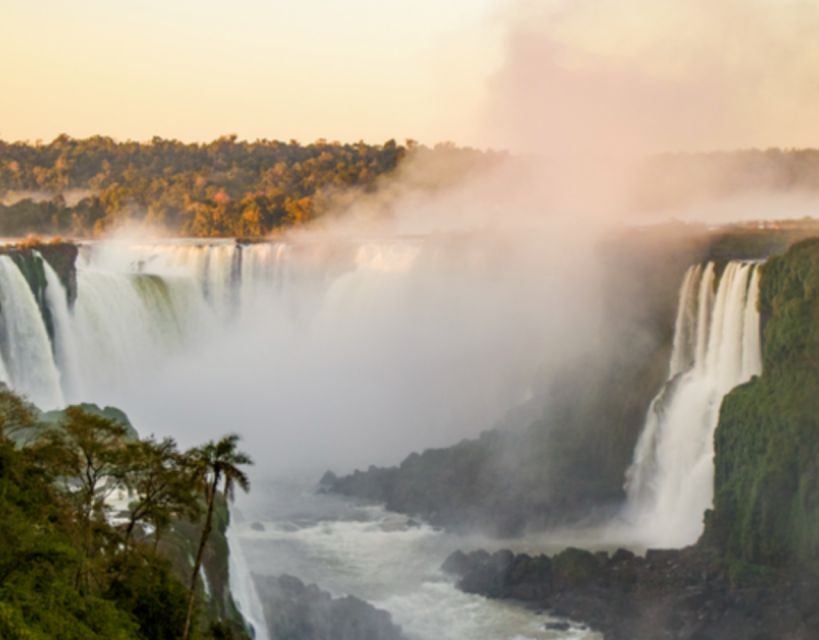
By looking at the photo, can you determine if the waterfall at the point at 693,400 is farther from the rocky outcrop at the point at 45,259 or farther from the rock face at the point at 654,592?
the rocky outcrop at the point at 45,259

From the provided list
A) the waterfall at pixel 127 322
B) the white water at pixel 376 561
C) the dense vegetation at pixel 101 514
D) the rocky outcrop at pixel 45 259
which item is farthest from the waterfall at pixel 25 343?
the dense vegetation at pixel 101 514

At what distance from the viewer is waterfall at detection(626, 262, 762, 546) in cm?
4062

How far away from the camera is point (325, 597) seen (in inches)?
1369

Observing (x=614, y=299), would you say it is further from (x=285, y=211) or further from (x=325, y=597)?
(x=285, y=211)

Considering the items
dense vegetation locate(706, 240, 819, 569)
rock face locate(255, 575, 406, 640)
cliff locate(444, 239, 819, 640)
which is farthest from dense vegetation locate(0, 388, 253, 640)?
dense vegetation locate(706, 240, 819, 569)

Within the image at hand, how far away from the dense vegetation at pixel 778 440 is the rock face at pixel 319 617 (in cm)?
981

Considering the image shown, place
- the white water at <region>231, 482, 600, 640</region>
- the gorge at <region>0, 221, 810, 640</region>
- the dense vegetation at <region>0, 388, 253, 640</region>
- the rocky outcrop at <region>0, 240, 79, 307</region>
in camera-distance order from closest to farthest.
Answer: the dense vegetation at <region>0, 388, 253, 640</region>, the white water at <region>231, 482, 600, 640</region>, the gorge at <region>0, 221, 810, 640</region>, the rocky outcrop at <region>0, 240, 79, 307</region>

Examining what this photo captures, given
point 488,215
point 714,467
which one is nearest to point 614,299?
point 714,467

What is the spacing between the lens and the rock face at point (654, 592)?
32938 mm

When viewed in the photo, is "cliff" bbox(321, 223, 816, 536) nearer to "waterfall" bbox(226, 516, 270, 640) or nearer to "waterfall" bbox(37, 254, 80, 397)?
"waterfall" bbox(37, 254, 80, 397)

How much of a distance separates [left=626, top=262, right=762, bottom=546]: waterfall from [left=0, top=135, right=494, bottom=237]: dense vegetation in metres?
52.3

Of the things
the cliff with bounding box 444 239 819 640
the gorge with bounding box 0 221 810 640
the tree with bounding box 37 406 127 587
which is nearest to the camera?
the tree with bounding box 37 406 127 587

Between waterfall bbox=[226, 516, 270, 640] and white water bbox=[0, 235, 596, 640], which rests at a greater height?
white water bbox=[0, 235, 596, 640]

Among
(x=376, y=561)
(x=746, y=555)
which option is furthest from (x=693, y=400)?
(x=376, y=561)
